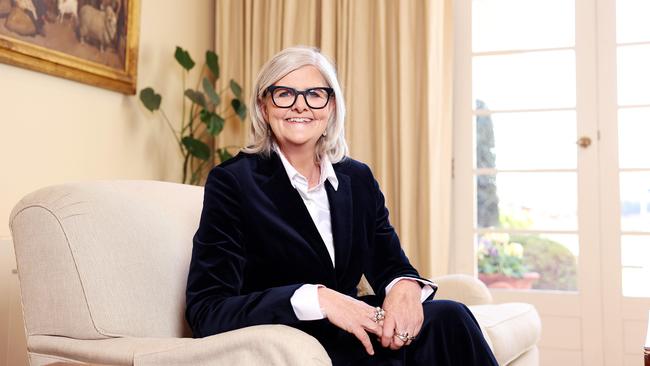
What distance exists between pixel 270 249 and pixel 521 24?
9.56 ft

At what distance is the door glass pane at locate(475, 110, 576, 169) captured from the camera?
4.05 m

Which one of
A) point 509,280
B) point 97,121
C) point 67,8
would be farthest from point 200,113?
point 509,280

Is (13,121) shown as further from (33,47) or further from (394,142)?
(394,142)

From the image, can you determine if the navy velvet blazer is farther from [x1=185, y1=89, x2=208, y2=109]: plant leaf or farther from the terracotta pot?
the terracotta pot

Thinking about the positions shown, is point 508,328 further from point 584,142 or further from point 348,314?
point 584,142

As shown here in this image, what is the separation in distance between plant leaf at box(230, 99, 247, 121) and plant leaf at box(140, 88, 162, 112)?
1.62 feet

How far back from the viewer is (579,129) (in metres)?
4.01

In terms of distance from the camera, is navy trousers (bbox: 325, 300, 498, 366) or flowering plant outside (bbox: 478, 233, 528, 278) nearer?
navy trousers (bbox: 325, 300, 498, 366)

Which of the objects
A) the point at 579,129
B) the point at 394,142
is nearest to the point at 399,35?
the point at 394,142

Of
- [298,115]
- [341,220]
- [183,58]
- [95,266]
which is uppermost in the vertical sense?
[183,58]

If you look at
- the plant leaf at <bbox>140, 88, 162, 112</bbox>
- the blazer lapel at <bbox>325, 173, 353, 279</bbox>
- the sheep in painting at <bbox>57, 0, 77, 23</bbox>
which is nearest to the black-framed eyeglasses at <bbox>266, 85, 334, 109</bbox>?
the blazer lapel at <bbox>325, 173, 353, 279</bbox>

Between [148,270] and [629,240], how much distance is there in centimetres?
296

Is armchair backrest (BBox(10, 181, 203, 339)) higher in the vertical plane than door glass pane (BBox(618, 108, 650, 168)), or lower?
lower

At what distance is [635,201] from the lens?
3902 mm
